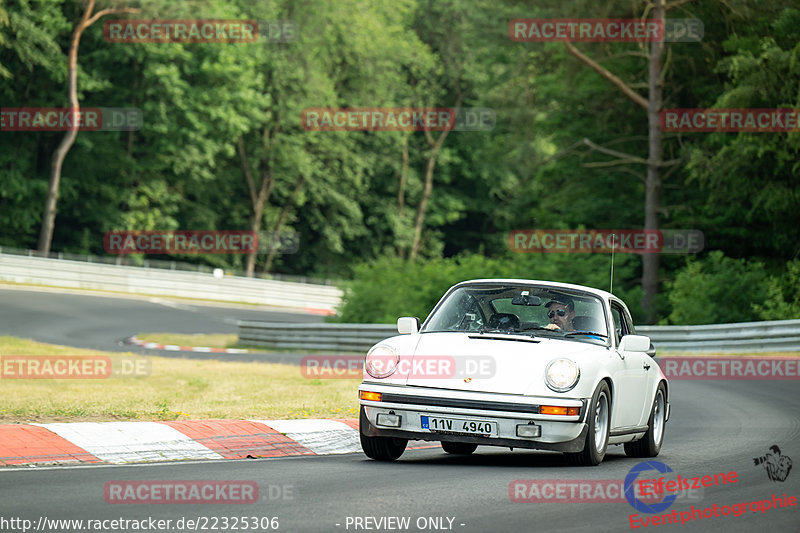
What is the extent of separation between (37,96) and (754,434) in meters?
53.0

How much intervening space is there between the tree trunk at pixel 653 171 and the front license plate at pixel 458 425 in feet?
96.9

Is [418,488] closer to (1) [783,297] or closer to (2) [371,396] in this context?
(2) [371,396]

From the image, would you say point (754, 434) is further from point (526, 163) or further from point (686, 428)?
point (526, 163)

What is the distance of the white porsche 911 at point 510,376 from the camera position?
9406mm

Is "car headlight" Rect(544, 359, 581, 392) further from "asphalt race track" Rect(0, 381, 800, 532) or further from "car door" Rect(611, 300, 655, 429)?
"car door" Rect(611, 300, 655, 429)

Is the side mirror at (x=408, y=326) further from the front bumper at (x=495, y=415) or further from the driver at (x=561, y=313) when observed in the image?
the driver at (x=561, y=313)

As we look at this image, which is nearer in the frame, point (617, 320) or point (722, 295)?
point (617, 320)

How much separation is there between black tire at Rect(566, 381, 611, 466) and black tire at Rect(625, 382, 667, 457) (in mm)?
1235

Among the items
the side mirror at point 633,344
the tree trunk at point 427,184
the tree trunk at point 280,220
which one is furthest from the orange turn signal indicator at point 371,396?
the tree trunk at point 427,184

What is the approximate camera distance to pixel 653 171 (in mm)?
38500

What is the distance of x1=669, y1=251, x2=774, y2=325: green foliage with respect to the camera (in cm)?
3325

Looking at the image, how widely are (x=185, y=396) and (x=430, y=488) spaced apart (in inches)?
353

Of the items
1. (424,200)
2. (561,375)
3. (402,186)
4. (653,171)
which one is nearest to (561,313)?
(561,375)

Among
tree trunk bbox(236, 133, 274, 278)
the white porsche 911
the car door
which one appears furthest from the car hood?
tree trunk bbox(236, 133, 274, 278)
